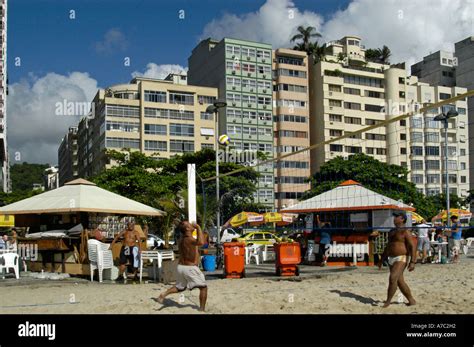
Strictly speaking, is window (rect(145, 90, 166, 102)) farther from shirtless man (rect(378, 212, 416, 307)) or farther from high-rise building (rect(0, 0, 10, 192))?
shirtless man (rect(378, 212, 416, 307))

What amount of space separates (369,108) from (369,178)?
25219mm

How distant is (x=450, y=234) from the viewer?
701 inches

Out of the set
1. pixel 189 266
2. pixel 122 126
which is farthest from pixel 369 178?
pixel 189 266

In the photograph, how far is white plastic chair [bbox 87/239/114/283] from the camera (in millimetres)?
12492

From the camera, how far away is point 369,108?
235 ft

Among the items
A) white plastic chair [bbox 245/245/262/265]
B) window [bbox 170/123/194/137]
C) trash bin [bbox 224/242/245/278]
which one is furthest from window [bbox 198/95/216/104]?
trash bin [bbox 224/242/245/278]

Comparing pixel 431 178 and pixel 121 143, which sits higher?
pixel 121 143

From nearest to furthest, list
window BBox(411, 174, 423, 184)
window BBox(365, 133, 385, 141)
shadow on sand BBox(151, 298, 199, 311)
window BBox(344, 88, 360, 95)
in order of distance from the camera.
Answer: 1. shadow on sand BBox(151, 298, 199, 311)
2. window BBox(411, 174, 423, 184)
3. window BBox(344, 88, 360, 95)
4. window BBox(365, 133, 385, 141)

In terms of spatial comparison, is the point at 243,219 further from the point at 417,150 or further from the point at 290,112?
the point at 417,150

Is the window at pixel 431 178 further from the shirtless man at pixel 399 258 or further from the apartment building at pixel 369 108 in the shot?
the shirtless man at pixel 399 258

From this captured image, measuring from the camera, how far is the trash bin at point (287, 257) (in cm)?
1304

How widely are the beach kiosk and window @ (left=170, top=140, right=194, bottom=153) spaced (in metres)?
44.7

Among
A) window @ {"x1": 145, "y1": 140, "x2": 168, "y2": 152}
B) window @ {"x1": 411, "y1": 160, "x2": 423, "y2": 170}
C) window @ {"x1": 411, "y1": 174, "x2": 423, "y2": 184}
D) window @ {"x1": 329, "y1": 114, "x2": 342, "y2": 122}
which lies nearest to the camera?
window @ {"x1": 145, "y1": 140, "x2": 168, "y2": 152}
